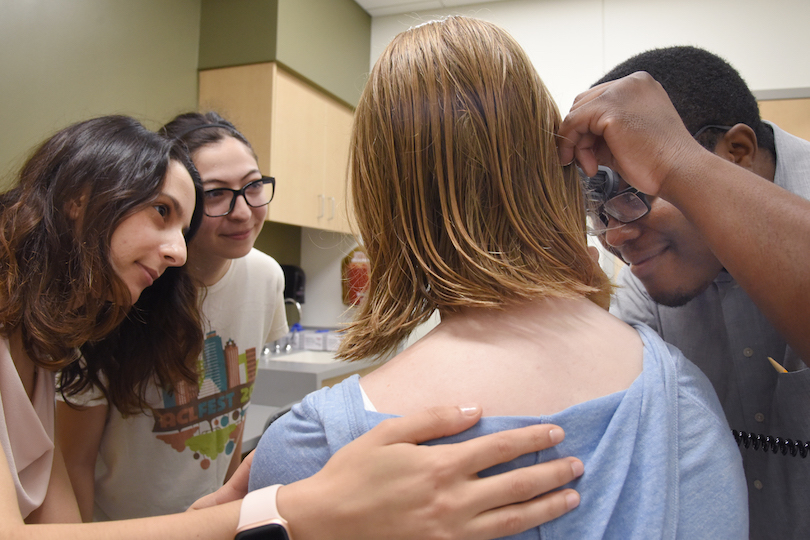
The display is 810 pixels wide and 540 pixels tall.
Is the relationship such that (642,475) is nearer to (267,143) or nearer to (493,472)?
(493,472)

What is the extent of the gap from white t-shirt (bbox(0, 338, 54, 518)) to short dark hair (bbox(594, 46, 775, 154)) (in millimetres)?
1239

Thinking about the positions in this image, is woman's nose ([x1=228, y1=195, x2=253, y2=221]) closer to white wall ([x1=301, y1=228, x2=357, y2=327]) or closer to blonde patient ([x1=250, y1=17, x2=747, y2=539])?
blonde patient ([x1=250, y1=17, x2=747, y2=539])

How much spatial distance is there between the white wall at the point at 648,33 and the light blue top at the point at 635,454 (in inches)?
106

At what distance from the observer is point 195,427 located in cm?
152

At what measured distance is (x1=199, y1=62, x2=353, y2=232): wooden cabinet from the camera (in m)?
3.02

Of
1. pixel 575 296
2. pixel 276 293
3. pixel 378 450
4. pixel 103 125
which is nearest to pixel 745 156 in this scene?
pixel 575 296

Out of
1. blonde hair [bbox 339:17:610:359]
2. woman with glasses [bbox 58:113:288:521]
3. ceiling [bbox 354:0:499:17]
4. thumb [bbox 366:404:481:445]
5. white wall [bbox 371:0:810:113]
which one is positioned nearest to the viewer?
thumb [bbox 366:404:481:445]

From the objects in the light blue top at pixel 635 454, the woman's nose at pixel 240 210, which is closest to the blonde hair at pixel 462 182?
the light blue top at pixel 635 454

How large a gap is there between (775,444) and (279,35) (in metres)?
2.99

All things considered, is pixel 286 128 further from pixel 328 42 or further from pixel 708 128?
pixel 708 128

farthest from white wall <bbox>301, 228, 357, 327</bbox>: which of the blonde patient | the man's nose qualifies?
the blonde patient

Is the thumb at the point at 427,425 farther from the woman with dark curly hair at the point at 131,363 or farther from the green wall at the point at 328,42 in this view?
the green wall at the point at 328,42

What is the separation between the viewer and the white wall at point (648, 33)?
10.2ft

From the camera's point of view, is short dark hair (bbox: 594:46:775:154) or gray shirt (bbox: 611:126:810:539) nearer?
gray shirt (bbox: 611:126:810:539)
